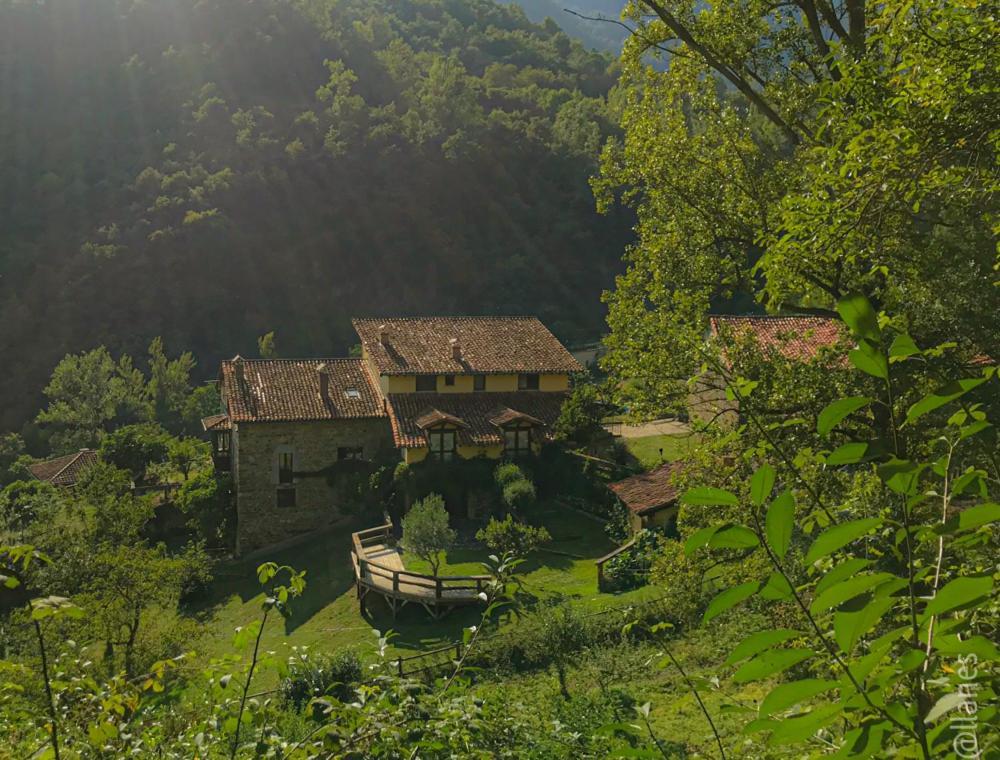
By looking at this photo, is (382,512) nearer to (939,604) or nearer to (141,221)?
(939,604)

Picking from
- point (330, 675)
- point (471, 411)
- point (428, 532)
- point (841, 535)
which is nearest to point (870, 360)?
point (841, 535)

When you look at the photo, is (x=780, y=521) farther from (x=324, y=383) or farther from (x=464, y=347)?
(x=464, y=347)

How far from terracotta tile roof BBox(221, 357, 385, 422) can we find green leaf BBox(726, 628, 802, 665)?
25.0 metres

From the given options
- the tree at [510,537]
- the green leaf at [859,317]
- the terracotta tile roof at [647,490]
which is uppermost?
the green leaf at [859,317]

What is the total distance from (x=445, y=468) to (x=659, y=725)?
14797 mm

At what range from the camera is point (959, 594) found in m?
1.23

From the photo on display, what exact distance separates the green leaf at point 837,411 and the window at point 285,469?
25860mm

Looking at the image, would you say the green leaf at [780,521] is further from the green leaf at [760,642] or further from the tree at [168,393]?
the tree at [168,393]

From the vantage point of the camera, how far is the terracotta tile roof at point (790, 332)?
28.2 feet

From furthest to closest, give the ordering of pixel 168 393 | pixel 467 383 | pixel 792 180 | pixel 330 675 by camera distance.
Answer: pixel 168 393, pixel 467 383, pixel 330 675, pixel 792 180

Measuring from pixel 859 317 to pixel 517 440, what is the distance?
2409 cm

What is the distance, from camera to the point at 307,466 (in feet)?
85.4

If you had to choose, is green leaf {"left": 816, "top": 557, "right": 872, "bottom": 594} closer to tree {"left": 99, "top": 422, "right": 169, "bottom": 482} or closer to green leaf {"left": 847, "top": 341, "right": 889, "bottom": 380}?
green leaf {"left": 847, "top": 341, "right": 889, "bottom": 380}

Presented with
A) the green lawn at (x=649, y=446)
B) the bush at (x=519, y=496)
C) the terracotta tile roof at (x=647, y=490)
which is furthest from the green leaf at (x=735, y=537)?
the green lawn at (x=649, y=446)
